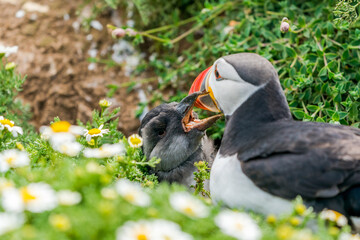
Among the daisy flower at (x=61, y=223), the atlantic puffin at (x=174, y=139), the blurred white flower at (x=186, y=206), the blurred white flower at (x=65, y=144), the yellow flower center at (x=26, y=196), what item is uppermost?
the yellow flower center at (x=26, y=196)

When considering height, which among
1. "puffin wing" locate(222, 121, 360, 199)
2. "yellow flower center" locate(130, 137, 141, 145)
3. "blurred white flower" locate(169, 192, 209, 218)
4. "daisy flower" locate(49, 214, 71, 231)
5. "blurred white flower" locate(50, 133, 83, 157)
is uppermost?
"daisy flower" locate(49, 214, 71, 231)

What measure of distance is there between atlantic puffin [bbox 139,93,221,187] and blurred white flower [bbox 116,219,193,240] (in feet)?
5.25

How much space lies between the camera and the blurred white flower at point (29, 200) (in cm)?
167

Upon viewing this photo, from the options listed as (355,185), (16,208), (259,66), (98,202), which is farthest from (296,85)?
(16,208)

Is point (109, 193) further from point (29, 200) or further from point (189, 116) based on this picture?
point (189, 116)

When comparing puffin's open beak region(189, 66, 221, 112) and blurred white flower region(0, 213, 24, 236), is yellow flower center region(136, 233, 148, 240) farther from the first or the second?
puffin's open beak region(189, 66, 221, 112)

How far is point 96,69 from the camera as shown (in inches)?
196

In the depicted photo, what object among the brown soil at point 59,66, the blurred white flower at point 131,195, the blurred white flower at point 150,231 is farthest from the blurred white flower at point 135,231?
the brown soil at point 59,66

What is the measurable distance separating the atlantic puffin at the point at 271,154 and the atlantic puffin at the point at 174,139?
552 mm

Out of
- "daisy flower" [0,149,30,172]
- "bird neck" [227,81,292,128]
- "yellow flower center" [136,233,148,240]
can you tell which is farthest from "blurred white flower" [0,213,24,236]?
"bird neck" [227,81,292,128]

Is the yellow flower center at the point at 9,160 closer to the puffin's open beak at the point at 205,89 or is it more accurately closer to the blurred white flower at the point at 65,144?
the blurred white flower at the point at 65,144

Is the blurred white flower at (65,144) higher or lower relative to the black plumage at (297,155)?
higher

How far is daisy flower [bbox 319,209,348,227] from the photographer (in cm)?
209

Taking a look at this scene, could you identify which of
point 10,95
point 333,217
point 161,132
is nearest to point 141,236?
point 333,217
